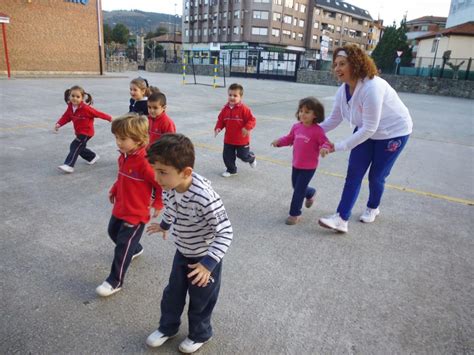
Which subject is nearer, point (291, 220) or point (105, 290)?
point (105, 290)

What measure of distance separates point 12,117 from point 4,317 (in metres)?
7.84

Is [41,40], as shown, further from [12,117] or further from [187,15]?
[187,15]

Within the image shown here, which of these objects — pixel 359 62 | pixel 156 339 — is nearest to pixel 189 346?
pixel 156 339

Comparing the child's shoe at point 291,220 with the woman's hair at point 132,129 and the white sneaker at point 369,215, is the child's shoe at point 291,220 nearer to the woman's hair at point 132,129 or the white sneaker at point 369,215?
the white sneaker at point 369,215

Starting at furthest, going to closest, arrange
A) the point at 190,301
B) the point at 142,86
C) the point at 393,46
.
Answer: the point at 393,46 < the point at 142,86 < the point at 190,301

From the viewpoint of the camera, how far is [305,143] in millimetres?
3760

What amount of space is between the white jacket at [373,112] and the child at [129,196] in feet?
6.05

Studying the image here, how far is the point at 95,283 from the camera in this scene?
272 cm

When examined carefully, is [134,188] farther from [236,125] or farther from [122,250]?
[236,125]

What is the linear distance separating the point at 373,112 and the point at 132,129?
2.09 m

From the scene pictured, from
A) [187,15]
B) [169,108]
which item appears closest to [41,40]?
[169,108]

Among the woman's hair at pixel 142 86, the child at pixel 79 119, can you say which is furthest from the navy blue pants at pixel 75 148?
the woman's hair at pixel 142 86

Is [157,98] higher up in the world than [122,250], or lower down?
higher up

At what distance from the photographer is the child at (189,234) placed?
6.02ft
